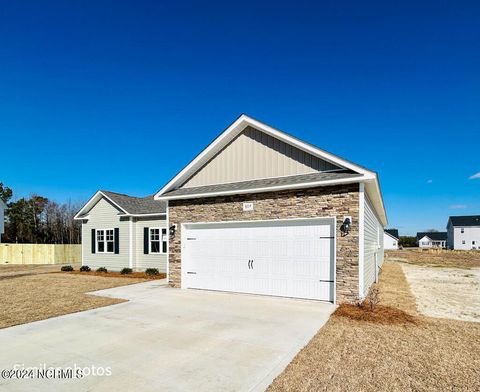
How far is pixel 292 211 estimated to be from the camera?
382 inches

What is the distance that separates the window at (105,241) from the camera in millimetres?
19234

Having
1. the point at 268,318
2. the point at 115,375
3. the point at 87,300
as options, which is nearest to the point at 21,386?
the point at 115,375

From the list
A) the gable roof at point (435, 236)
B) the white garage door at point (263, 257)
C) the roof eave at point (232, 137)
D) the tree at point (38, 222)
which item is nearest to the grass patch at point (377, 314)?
the white garage door at point (263, 257)

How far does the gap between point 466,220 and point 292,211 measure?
70.1 m

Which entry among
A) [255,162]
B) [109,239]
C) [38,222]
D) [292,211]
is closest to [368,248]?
Answer: [292,211]

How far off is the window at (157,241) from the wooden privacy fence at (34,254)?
48.7 feet

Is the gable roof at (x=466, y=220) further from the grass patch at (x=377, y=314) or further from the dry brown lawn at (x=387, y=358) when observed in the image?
the dry brown lawn at (x=387, y=358)

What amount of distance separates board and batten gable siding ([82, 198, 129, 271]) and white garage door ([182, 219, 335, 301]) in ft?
26.7

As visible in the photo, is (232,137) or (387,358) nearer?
(387,358)

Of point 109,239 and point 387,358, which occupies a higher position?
point 109,239

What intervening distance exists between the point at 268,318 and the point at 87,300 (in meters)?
5.95

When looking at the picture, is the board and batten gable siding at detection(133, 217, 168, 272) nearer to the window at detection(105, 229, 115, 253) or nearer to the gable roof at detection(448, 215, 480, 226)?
the window at detection(105, 229, 115, 253)

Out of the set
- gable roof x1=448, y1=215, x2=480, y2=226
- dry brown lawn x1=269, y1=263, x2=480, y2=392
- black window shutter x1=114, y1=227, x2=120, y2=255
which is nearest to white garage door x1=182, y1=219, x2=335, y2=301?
dry brown lawn x1=269, y1=263, x2=480, y2=392

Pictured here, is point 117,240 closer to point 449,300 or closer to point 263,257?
point 263,257
